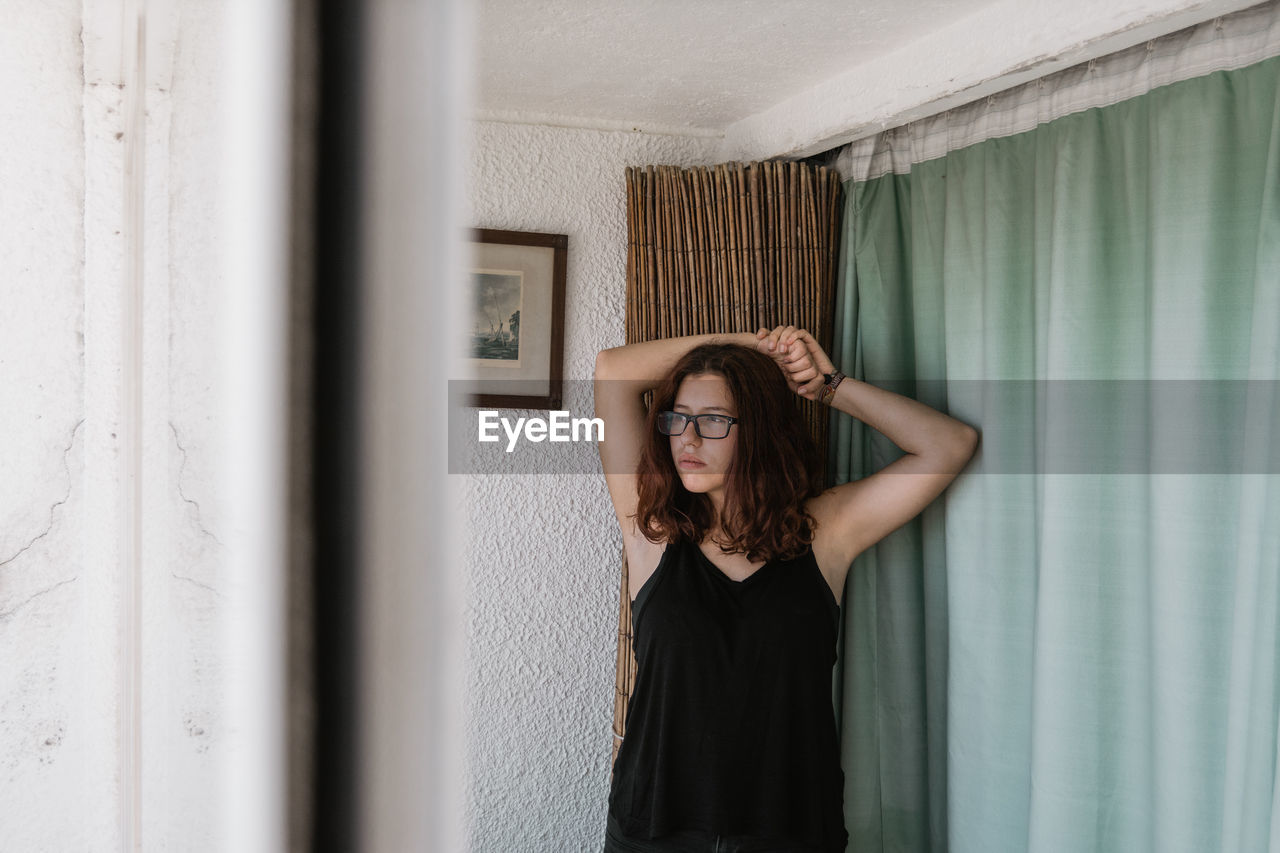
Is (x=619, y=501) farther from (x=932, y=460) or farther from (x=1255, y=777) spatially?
(x=1255, y=777)

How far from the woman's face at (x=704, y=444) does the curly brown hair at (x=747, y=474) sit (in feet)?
0.05

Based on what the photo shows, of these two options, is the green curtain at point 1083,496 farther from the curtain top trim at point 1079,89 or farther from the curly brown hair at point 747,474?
the curly brown hair at point 747,474

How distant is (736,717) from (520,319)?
105 cm

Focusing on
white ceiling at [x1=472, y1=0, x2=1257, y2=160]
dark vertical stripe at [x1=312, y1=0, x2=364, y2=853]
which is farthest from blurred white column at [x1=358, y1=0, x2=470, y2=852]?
white ceiling at [x1=472, y1=0, x2=1257, y2=160]

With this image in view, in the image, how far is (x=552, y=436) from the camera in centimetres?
215

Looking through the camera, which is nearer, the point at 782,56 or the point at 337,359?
the point at 337,359

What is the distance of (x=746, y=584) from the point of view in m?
1.65

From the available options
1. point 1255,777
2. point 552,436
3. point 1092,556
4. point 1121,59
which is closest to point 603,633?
point 552,436

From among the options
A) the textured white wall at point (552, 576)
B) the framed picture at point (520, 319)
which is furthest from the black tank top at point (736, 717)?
the framed picture at point (520, 319)

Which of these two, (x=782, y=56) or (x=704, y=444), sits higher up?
(x=782, y=56)

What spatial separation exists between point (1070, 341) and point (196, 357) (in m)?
1.49

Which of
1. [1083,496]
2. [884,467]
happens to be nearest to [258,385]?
[1083,496]

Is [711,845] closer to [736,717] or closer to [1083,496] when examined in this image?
[736,717]

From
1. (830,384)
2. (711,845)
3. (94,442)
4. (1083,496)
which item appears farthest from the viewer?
(830,384)
